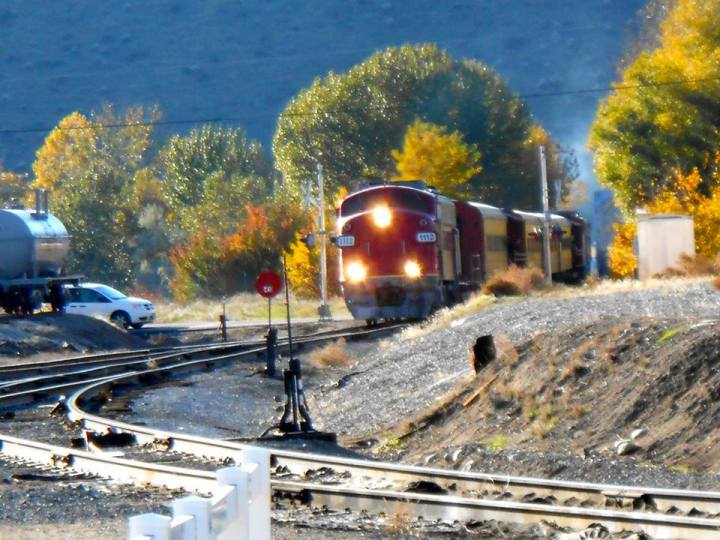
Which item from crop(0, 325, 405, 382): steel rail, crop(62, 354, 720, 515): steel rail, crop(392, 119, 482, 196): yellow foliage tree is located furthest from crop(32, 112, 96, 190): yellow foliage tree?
crop(62, 354, 720, 515): steel rail

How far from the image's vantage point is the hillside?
142m

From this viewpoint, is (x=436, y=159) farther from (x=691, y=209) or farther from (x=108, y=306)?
(x=108, y=306)

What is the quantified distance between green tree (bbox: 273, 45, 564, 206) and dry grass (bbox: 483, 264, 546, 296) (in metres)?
45.3

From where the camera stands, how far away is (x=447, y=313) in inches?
1136

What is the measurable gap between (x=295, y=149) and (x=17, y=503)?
257ft

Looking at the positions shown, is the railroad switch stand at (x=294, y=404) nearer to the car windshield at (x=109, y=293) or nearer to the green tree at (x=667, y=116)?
the car windshield at (x=109, y=293)

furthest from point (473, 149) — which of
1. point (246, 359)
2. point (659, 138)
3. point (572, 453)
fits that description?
point (572, 453)

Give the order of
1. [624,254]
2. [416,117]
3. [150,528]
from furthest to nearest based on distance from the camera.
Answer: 1. [416,117]
2. [624,254]
3. [150,528]

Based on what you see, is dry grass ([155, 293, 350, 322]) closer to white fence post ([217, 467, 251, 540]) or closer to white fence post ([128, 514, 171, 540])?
white fence post ([217, 467, 251, 540])

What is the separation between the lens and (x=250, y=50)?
153 m

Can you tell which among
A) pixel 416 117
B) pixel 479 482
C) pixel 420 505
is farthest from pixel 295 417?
pixel 416 117

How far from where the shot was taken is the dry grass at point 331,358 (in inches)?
1075

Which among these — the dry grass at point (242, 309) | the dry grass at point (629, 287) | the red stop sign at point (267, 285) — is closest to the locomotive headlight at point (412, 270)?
the dry grass at point (629, 287)

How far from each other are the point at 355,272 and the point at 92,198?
56.9 m
